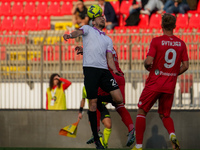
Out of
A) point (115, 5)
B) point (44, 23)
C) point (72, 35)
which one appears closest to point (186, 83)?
point (72, 35)

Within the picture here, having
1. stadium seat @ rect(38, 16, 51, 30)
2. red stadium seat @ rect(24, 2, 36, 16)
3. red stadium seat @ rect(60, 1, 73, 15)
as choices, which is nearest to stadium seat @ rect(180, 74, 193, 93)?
stadium seat @ rect(38, 16, 51, 30)

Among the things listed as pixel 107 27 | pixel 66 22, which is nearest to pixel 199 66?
pixel 107 27

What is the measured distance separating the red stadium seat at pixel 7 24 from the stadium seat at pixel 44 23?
976 mm

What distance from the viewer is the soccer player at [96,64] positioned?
6.84 metres

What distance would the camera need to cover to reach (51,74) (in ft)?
36.0

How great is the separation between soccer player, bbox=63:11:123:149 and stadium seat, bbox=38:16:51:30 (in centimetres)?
992

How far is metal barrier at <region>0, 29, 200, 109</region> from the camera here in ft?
34.5

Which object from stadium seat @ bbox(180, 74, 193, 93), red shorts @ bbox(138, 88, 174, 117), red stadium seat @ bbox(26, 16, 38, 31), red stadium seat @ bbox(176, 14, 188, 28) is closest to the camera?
red shorts @ bbox(138, 88, 174, 117)

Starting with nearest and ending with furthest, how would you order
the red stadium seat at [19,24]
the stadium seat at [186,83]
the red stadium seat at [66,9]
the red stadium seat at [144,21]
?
1. the stadium seat at [186,83]
2. the red stadium seat at [144,21]
3. the red stadium seat at [19,24]
4. the red stadium seat at [66,9]

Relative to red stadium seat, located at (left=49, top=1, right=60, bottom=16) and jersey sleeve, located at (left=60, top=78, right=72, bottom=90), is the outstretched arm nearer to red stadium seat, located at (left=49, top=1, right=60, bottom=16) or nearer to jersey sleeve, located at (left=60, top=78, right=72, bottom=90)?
jersey sleeve, located at (left=60, top=78, right=72, bottom=90)

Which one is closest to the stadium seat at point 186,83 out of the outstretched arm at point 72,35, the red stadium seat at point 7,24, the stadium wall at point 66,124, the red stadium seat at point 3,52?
the stadium wall at point 66,124

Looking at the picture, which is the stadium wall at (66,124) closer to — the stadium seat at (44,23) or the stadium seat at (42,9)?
the stadium seat at (44,23)

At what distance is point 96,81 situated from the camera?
6.91 metres

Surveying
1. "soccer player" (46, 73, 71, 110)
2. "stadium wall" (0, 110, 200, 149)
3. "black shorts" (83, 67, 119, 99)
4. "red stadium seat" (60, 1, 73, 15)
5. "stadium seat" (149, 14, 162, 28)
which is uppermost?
"red stadium seat" (60, 1, 73, 15)
